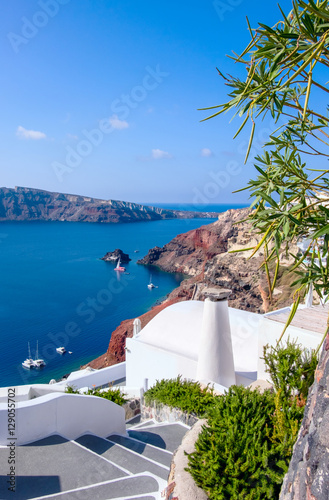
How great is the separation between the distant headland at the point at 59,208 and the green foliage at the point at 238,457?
133 meters

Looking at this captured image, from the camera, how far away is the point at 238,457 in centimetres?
338

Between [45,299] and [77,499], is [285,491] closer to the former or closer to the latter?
[77,499]

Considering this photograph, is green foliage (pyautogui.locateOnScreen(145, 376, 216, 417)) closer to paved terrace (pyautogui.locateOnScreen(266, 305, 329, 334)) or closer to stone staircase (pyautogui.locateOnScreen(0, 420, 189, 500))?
stone staircase (pyautogui.locateOnScreen(0, 420, 189, 500))

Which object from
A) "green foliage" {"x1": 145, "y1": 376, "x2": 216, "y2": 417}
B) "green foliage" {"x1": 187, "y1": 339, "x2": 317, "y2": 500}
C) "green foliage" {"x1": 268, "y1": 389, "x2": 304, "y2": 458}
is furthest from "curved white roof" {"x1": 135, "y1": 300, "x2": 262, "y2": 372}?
"green foliage" {"x1": 268, "y1": 389, "x2": 304, "y2": 458}

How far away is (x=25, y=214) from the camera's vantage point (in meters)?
129

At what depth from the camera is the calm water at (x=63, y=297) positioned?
31.6 meters

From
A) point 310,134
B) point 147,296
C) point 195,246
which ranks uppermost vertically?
point 310,134

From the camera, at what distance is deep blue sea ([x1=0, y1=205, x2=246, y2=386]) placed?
31.5m

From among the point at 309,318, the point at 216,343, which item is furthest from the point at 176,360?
the point at 309,318

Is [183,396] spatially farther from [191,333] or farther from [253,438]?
[253,438]

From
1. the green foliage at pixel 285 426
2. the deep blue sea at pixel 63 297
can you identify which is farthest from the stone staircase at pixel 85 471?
the deep blue sea at pixel 63 297

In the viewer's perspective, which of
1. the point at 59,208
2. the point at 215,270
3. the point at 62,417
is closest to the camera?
the point at 62,417

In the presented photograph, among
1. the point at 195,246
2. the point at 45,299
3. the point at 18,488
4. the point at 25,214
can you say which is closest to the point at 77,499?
the point at 18,488

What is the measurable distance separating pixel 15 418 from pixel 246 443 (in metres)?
2.85
